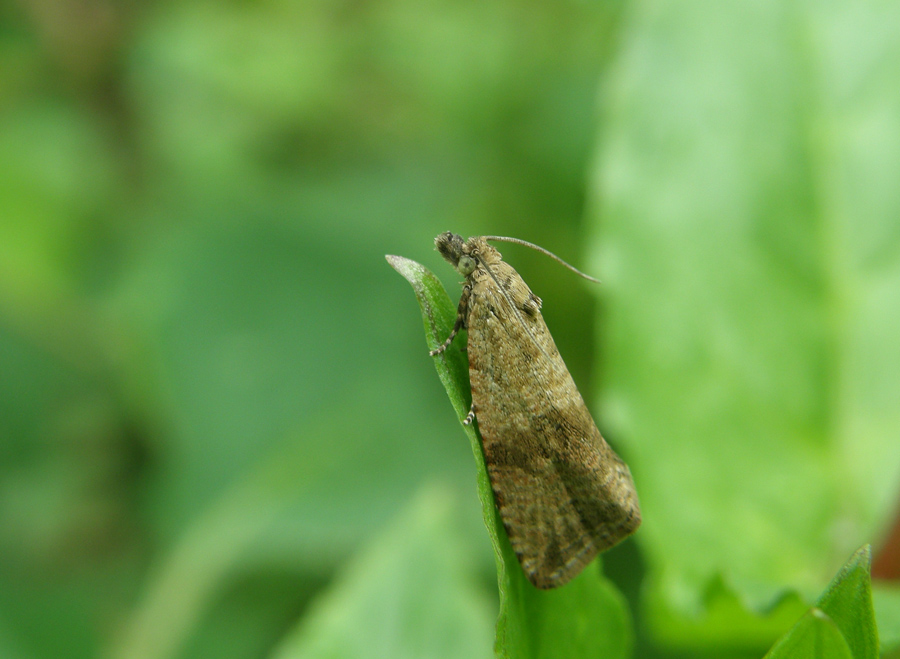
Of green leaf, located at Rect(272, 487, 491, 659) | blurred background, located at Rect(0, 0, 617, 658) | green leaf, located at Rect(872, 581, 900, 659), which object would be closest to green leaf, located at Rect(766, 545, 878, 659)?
green leaf, located at Rect(872, 581, 900, 659)

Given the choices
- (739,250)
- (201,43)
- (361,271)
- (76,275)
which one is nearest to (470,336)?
(739,250)

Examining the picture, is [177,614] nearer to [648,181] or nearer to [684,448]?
[684,448]

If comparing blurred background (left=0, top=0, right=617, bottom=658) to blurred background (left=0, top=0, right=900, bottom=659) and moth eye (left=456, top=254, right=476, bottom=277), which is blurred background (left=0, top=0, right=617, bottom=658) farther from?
moth eye (left=456, top=254, right=476, bottom=277)

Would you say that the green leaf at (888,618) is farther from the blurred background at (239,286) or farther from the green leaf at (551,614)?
the blurred background at (239,286)

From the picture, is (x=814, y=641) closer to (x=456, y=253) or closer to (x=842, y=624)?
(x=842, y=624)

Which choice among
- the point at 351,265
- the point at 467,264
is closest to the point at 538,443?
the point at 467,264

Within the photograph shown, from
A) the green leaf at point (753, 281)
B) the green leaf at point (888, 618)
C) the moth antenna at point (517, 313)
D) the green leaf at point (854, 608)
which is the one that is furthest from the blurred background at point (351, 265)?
the green leaf at point (854, 608)
